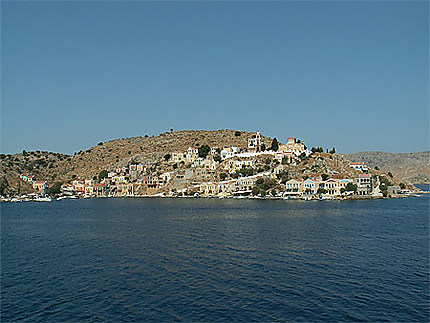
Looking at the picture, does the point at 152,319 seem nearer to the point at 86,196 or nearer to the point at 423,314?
the point at 423,314

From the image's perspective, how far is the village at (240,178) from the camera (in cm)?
10819

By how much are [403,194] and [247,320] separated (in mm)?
112759

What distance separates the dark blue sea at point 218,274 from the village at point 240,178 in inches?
2354

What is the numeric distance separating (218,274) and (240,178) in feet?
316

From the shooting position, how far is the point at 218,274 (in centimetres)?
2806

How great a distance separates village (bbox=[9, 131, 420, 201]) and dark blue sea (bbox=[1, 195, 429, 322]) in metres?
59.8

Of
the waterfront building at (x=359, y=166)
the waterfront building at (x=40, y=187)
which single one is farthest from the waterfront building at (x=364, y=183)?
the waterfront building at (x=40, y=187)

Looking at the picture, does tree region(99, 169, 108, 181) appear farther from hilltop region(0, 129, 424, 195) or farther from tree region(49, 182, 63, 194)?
tree region(49, 182, 63, 194)

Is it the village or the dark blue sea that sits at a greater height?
the village

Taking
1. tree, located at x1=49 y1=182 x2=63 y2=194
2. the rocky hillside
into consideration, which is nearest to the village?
tree, located at x1=49 y1=182 x2=63 y2=194

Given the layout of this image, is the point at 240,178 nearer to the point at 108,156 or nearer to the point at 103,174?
the point at 103,174

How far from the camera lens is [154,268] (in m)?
30.2

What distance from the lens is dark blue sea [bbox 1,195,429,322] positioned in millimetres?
21203

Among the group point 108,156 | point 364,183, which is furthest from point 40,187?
point 364,183
